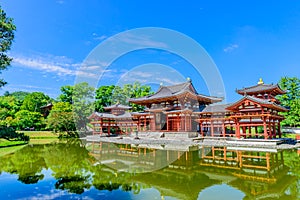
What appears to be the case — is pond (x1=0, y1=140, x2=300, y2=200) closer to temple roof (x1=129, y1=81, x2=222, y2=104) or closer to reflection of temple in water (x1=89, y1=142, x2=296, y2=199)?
reflection of temple in water (x1=89, y1=142, x2=296, y2=199)

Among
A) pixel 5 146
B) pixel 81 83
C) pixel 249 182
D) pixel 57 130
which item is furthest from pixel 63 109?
A: pixel 249 182

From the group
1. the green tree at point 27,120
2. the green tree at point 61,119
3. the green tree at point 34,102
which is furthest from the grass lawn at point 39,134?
the green tree at point 34,102

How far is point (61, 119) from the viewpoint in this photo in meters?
28.3

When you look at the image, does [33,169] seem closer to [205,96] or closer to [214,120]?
[214,120]

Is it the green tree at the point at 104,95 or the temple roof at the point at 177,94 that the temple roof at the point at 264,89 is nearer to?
the temple roof at the point at 177,94

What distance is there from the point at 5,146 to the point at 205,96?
22894 mm

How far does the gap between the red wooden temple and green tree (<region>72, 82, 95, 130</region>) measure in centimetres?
487

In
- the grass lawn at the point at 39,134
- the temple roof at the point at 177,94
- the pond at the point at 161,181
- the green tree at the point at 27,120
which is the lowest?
the pond at the point at 161,181

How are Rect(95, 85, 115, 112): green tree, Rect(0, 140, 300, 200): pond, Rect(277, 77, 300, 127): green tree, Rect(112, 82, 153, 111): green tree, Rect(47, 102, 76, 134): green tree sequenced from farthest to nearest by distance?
Rect(112, 82, 153, 111): green tree < Rect(95, 85, 115, 112): green tree < Rect(47, 102, 76, 134): green tree < Rect(277, 77, 300, 127): green tree < Rect(0, 140, 300, 200): pond

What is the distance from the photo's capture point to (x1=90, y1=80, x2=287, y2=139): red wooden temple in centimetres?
1680

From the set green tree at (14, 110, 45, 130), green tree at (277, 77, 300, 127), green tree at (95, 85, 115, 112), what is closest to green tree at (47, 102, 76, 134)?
green tree at (14, 110, 45, 130)

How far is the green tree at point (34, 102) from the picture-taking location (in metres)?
36.5

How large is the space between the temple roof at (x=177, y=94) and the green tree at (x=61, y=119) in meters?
10.8

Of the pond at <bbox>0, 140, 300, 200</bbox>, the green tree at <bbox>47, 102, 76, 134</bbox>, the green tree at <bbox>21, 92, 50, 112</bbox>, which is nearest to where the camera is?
the pond at <bbox>0, 140, 300, 200</bbox>
